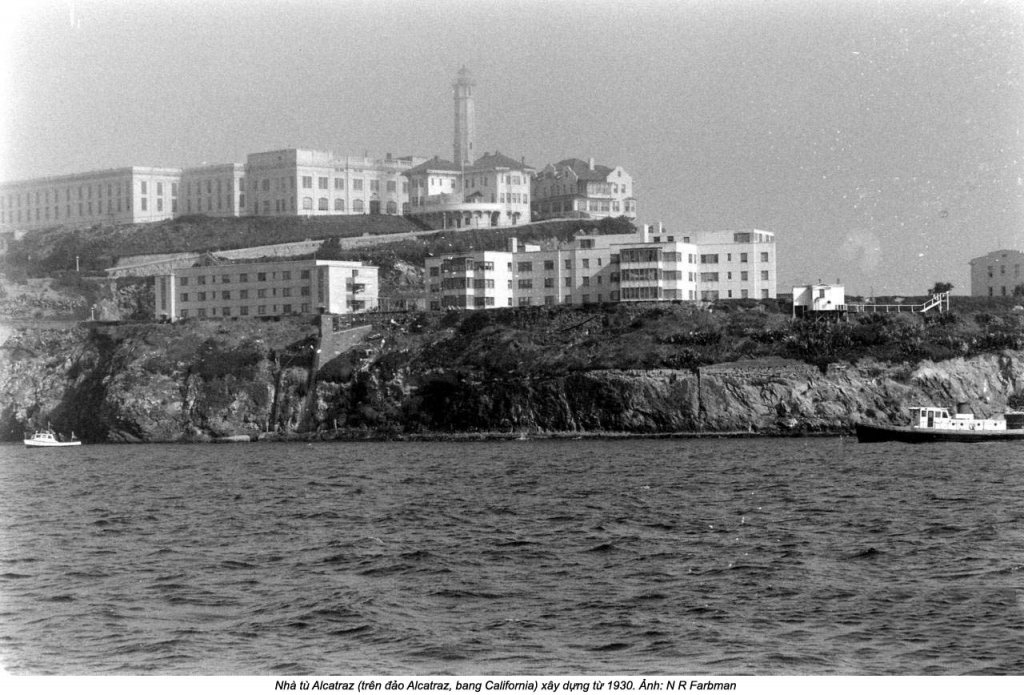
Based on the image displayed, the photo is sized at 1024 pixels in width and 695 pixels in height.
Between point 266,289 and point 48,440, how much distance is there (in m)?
34.3

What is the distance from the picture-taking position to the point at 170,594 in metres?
35.3

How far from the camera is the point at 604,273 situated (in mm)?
145000

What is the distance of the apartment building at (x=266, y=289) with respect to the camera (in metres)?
150

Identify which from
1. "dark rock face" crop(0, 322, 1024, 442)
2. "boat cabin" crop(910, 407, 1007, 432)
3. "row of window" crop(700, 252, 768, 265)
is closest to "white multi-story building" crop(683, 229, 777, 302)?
"row of window" crop(700, 252, 768, 265)

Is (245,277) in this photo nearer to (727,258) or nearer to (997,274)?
(727,258)

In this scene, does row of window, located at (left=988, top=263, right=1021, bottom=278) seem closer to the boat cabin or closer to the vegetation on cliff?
the vegetation on cliff

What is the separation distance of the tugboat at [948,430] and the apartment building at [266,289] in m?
61.8

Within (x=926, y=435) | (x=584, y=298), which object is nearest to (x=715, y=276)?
(x=584, y=298)

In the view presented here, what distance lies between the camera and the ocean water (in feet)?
93.7

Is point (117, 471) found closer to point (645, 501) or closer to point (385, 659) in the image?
point (645, 501)

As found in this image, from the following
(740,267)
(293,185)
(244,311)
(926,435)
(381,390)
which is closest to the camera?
(926,435)

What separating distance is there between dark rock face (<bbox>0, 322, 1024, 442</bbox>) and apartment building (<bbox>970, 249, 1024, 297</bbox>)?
115 ft

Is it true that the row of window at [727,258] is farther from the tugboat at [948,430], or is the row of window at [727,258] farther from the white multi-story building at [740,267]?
the tugboat at [948,430]

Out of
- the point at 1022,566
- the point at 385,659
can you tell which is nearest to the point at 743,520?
the point at 1022,566
